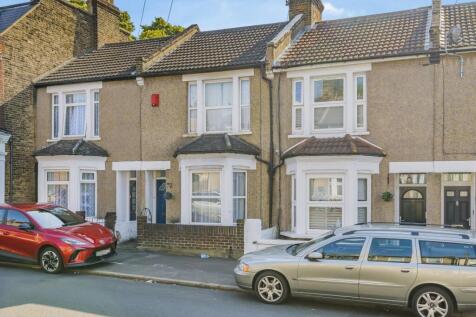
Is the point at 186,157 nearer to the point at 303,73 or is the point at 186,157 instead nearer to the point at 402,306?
the point at 303,73

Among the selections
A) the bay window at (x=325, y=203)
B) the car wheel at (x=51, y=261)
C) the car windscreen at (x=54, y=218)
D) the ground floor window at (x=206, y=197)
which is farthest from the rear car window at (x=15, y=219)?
the bay window at (x=325, y=203)

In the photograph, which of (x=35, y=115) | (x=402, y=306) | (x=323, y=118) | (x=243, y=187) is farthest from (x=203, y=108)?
(x=402, y=306)

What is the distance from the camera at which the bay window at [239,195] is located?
46.4 feet

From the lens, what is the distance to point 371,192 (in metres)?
13.1

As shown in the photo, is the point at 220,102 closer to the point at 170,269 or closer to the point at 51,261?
the point at 170,269

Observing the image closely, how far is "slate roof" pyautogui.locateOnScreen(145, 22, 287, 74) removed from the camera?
14734 millimetres

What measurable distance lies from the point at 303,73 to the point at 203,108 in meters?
3.32

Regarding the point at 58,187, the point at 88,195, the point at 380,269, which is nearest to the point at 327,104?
the point at 380,269

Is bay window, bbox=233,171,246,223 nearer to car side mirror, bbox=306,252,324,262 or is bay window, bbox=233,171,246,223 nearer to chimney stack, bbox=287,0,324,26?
car side mirror, bbox=306,252,324,262

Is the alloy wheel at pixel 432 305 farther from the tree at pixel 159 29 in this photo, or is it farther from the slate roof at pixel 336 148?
the tree at pixel 159 29

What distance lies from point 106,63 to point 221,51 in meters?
4.59

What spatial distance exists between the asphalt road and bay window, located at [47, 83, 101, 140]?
750cm

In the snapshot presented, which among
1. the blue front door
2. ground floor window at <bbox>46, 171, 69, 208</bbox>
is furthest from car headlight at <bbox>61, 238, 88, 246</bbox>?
ground floor window at <bbox>46, 171, 69, 208</bbox>

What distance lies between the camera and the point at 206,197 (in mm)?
14242
